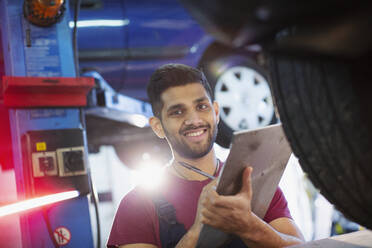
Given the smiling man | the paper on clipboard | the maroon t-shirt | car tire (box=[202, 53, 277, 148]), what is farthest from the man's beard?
car tire (box=[202, 53, 277, 148])

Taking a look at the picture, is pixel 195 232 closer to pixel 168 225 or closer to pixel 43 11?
pixel 168 225

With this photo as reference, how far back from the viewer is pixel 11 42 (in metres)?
1.64

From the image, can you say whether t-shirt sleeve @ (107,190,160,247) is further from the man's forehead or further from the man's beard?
the man's forehead

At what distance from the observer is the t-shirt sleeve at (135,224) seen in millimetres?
1348

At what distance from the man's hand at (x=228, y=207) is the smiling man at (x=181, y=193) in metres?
0.10

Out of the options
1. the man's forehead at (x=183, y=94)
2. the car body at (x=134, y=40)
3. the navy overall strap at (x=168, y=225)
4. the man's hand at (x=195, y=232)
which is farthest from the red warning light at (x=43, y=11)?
the man's hand at (x=195, y=232)

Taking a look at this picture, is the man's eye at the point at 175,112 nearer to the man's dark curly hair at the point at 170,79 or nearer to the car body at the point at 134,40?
the man's dark curly hair at the point at 170,79

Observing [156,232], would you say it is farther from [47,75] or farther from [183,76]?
[47,75]

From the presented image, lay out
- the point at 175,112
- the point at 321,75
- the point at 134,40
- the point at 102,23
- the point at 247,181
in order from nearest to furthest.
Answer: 1. the point at 321,75
2. the point at 247,181
3. the point at 175,112
4. the point at 102,23
5. the point at 134,40

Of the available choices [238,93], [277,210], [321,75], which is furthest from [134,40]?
[321,75]

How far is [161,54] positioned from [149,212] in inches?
60.7

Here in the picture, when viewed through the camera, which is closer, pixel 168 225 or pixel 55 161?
pixel 168 225

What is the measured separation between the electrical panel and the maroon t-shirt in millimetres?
311

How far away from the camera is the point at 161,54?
269 centimetres
